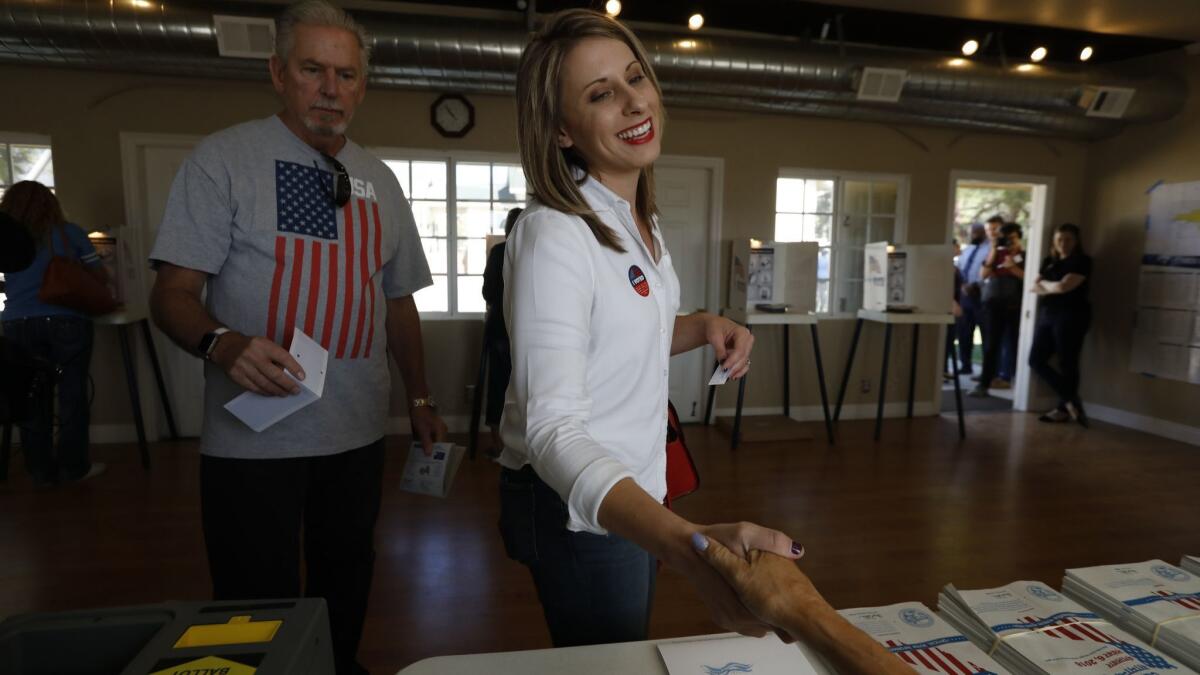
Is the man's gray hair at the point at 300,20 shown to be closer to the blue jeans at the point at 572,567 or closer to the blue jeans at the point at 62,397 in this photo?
the blue jeans at the point at 572,567

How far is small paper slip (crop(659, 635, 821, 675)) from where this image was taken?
32.2 inches

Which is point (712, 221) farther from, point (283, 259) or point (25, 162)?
point (25, 162)

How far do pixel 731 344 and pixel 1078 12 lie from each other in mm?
4927

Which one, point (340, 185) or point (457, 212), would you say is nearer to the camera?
point (340, 185)

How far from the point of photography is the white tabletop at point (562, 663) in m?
0.81

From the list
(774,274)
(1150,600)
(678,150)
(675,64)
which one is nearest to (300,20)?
(1150,600)

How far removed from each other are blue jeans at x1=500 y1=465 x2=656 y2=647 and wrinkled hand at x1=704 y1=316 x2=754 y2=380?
332 mm

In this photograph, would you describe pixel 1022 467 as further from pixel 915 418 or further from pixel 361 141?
pixel 361 141

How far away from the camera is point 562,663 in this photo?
82cm

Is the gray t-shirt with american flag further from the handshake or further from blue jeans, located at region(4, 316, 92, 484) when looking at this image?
blue jeans, located at region(4, 316, 92, 484)

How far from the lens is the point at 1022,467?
13.9ft

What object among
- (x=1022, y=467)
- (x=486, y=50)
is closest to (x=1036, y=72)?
(x=1022, y=467)

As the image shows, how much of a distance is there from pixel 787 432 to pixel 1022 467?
154 centimetres

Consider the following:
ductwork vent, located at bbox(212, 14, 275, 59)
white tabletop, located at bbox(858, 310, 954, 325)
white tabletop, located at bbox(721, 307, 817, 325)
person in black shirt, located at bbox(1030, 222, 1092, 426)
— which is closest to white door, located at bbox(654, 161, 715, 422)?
white tabletop, located at bbox(721, 307, 817, 325)
